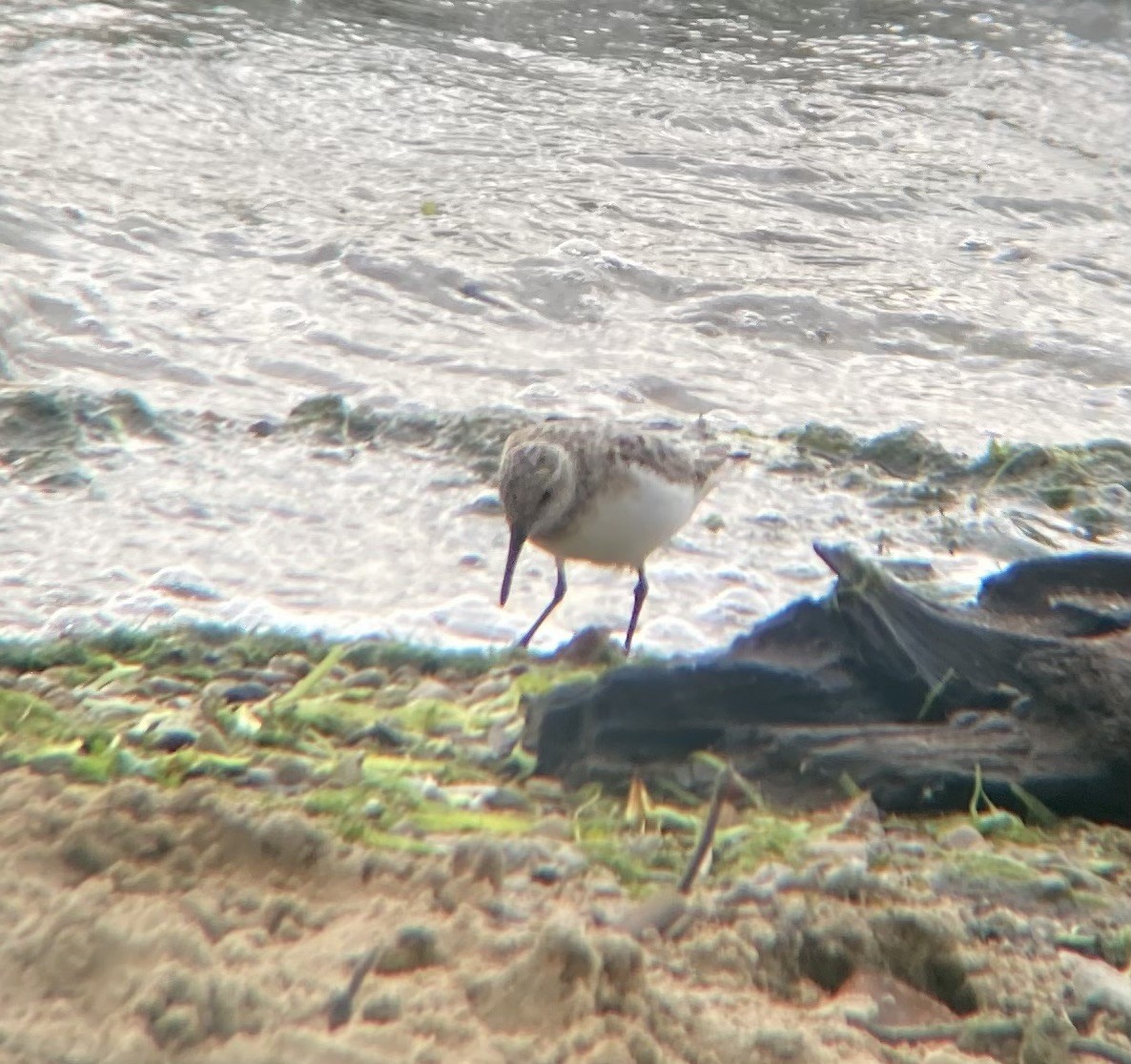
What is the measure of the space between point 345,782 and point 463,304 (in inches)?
171

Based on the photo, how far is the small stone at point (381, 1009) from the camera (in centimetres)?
238

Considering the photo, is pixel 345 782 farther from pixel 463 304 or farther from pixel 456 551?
pixel 463 304

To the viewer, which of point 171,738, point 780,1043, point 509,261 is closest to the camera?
point 780,1043

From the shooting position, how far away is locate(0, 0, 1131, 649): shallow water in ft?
17.1

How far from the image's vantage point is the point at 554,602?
15.8 ft

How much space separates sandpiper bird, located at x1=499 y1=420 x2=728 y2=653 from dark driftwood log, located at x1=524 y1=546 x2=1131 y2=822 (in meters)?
0.68

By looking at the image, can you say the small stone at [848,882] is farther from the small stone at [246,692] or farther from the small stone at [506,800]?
the small stone at [246,692]

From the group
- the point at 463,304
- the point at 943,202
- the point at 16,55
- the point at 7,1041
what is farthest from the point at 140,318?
the point at 7,1041

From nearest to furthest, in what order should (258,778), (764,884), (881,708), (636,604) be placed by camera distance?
(764,884), (258,778), (881,708), (636,604)

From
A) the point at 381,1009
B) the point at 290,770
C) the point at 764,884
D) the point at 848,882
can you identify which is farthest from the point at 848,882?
the point at 290,770

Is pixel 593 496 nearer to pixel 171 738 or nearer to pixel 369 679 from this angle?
pixel 369 679

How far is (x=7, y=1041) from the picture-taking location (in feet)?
7.36

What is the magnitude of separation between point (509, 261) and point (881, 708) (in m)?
4.51

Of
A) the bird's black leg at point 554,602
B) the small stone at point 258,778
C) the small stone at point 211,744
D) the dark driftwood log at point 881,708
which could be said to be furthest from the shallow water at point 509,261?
the small stone at point 258,778
